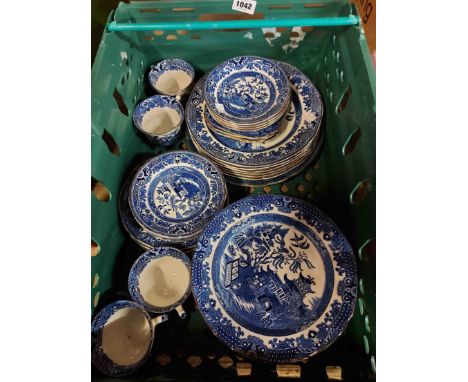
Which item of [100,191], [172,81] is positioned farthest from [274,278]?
[172,81]

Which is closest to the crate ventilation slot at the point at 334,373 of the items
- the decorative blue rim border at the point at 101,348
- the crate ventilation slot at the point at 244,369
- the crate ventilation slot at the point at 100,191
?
the crate ventilation slot at the point at 244,369

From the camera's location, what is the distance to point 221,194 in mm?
897

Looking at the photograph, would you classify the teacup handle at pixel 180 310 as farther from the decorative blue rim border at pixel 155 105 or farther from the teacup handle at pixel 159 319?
the decorative blue rim border at pixel 155 105

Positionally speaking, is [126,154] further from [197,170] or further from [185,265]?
[185,265]

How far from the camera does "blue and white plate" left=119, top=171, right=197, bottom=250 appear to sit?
0.88 meters

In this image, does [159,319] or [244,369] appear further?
[159,319]

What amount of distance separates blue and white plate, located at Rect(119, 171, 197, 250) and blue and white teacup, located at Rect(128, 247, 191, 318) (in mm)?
15

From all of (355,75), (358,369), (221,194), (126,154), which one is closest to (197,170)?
(221,194)

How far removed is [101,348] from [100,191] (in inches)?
A: 13.5

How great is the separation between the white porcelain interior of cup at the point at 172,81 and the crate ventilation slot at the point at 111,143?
0.91 feet

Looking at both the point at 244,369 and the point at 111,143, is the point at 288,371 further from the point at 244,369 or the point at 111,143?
the point at 111,143

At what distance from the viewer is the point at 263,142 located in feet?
3.05

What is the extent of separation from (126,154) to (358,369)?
74 cm

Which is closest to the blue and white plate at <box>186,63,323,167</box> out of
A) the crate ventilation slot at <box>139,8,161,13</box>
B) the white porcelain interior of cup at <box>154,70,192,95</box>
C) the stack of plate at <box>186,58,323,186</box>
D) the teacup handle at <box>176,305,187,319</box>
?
the stack of plate at <box>186,58,323,186</box>
